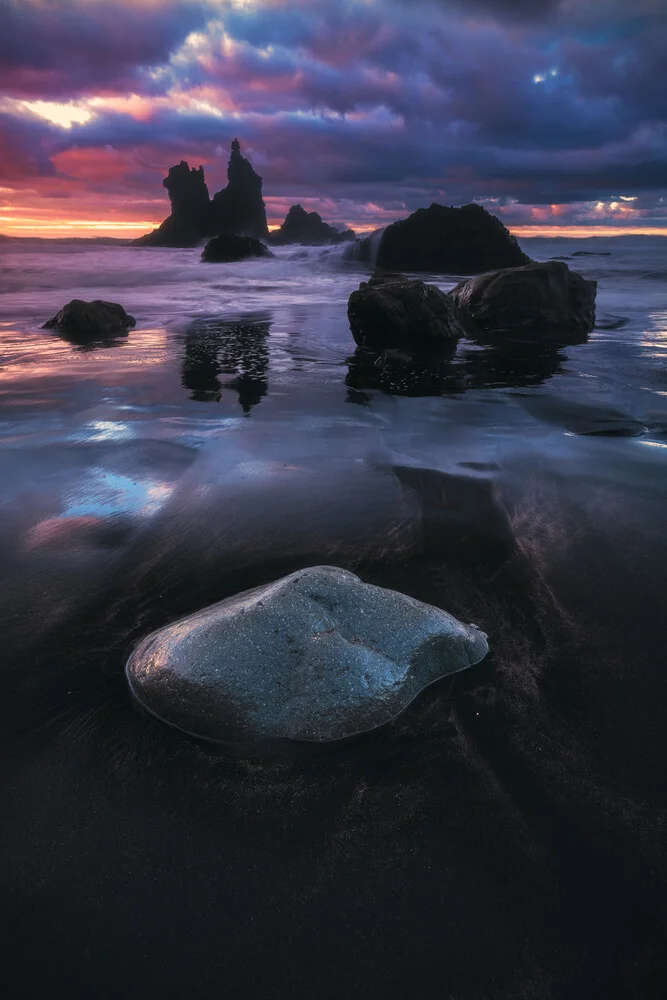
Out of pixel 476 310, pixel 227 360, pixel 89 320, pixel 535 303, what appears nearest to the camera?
pixel 227 360

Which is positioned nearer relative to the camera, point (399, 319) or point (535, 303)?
point (399, 319)

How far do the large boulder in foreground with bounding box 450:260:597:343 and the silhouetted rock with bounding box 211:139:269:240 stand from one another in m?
102

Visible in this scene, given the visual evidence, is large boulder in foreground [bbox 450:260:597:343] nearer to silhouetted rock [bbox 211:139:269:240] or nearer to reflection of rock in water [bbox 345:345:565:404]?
reflection of rock in water [bbox 345:345:565:404]

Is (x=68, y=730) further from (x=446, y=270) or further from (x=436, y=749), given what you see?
(x=446, y=270)

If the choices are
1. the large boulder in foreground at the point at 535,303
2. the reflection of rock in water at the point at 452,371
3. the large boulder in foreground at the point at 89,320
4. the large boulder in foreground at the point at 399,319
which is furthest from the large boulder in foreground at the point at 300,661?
the large boulder in foreground at the point at 535,303

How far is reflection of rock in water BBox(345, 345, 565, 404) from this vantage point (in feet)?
24.6

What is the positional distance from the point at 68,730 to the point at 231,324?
1232 cm

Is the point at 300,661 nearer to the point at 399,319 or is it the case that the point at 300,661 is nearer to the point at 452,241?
the point at 399,319

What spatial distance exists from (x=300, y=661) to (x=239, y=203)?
119 meters

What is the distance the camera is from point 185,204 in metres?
110

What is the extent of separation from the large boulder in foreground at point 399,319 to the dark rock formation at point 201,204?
10759cm

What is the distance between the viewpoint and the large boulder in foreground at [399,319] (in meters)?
10.2

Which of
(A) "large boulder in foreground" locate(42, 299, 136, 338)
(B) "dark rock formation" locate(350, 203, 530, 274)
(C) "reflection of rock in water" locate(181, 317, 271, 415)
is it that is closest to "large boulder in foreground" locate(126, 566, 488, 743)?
(C) "reflection of rock in water" locate(181, 317, 271, 415)

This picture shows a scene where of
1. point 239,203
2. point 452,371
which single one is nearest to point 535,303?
point 452,371
